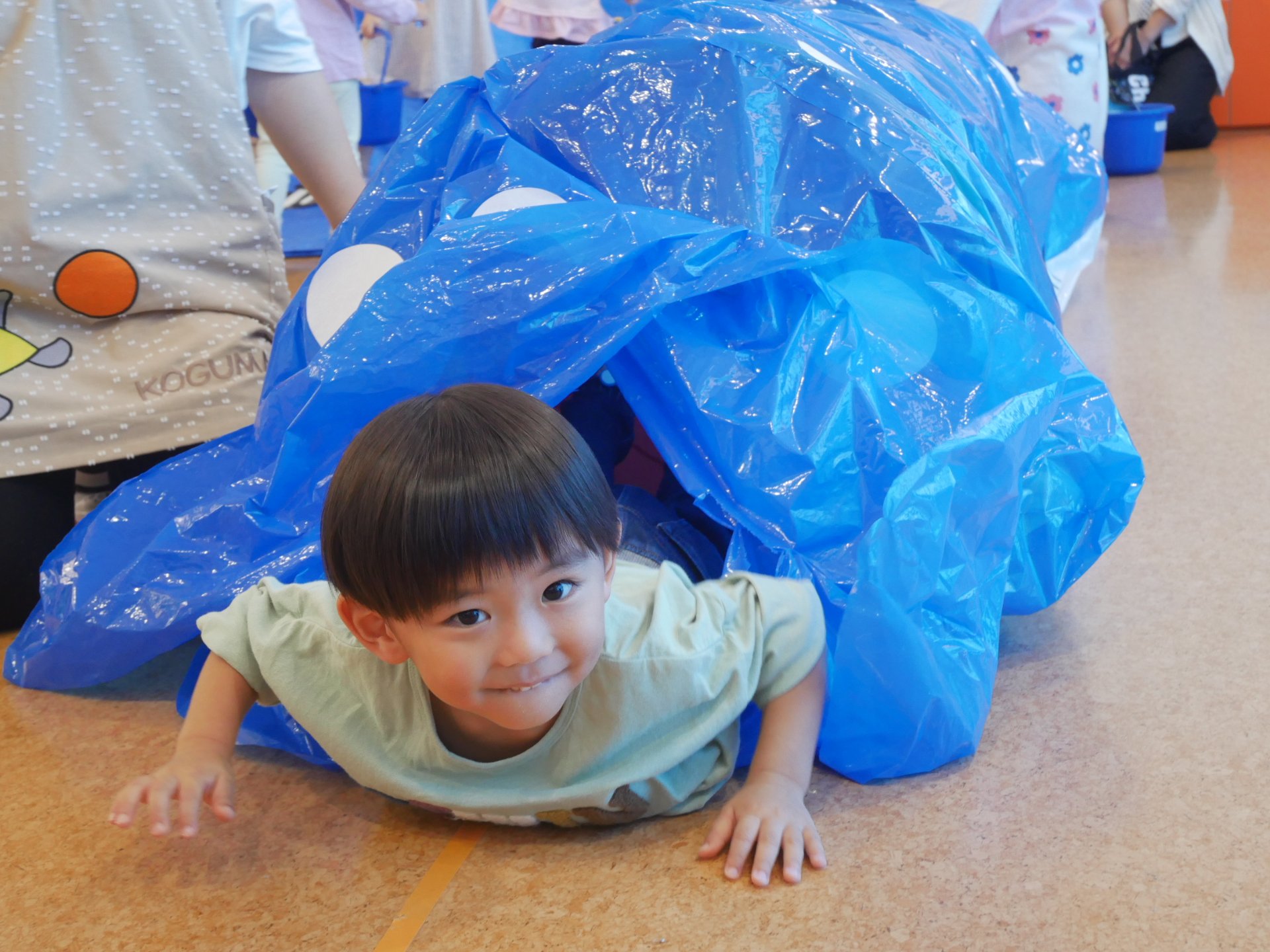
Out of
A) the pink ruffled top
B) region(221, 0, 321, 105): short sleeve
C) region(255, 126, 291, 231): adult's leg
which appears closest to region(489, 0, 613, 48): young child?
the pink ruffled top

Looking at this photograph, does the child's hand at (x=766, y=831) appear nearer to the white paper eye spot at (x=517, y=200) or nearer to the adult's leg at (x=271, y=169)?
the white paper eye spot at (x=517, y=200)

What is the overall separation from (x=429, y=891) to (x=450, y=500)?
250 mm

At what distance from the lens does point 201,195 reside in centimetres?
117

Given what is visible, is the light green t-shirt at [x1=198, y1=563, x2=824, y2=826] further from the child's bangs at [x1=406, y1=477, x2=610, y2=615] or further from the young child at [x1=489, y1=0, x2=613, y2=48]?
the young child at [x1=489, y1=0, x2=613, y2=48]

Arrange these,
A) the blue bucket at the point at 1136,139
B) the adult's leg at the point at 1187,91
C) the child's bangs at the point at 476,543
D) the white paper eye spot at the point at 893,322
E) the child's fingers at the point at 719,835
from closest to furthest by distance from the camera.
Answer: the child's bangs at the point at 476,543
the child's fingers at the point at 719,835
the white paper eye spot at the point at 893,322
the blue bucket at the point at 1136,139
the adult's leg at the point at 1187,91

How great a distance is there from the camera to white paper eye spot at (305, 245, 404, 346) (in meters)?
0.96

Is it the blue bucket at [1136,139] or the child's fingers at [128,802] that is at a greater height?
the child's fingers at [128,802]

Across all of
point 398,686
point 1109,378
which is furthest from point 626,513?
point 1109,378

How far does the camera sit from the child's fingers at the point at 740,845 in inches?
27.4

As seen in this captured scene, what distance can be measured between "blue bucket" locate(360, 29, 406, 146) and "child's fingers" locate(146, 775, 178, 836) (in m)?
2.27

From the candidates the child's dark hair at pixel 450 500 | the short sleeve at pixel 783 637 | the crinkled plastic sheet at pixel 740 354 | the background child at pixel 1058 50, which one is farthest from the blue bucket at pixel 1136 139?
the child's dark hair at pixel 450 500

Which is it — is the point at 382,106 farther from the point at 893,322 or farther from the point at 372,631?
the point at 372,631

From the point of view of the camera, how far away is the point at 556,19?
2.44 meters

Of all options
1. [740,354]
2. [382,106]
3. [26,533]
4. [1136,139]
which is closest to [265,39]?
[26,533]
